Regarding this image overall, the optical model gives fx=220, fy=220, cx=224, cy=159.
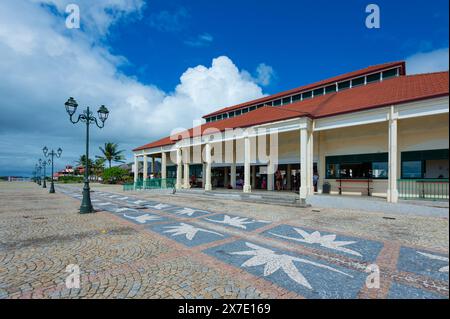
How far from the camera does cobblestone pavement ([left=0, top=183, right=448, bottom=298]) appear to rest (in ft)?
11.7

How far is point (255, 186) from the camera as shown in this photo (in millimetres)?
20281

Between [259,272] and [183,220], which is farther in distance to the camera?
[183,220]

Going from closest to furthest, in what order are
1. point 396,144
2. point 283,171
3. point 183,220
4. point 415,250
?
point 415,250 < point 183,220 < point 396,144 < point 283,171

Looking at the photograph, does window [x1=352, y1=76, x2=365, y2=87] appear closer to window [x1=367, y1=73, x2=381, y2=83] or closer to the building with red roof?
the building with red roof

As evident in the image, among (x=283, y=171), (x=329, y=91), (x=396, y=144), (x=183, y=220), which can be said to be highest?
(x=329, y=91)

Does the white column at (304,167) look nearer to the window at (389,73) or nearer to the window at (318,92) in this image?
the window at (318,92)

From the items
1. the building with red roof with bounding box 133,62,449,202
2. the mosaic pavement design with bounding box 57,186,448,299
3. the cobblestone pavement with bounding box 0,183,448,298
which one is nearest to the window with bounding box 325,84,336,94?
the building with red roof with bounding box 133,62,449,202

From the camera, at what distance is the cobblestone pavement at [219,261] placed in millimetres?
3555

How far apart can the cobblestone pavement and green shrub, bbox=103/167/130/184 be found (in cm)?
4139

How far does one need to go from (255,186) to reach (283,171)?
3336 millimetres
